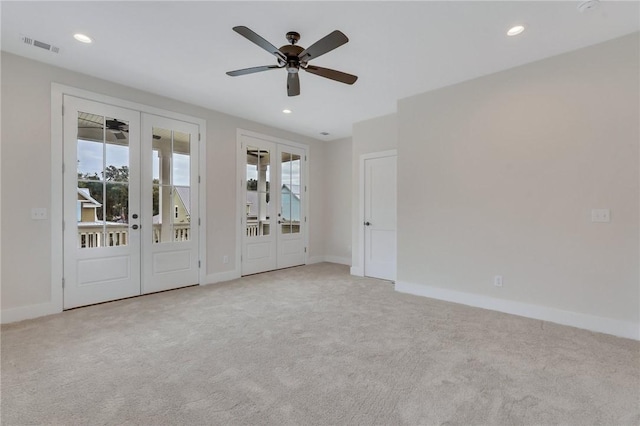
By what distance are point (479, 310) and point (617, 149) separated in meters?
2.05

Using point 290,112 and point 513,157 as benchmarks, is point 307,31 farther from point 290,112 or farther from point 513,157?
point 513,157

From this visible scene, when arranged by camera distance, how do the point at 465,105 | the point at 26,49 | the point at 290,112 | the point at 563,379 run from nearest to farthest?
the point at 563,379 < the point at 26,49 < the point at 465,105 < the point at 290,112

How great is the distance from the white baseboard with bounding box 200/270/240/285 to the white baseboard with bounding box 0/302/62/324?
5.64 feet

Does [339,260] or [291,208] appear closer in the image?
[291,208]

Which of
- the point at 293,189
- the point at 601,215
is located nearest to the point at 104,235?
the point at 293,189

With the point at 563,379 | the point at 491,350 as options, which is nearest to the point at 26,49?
the point at 491,350

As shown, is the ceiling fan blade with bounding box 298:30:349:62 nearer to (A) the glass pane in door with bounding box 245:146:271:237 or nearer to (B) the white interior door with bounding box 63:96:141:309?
(B) the white interior door with bounding box 63:96:141:309

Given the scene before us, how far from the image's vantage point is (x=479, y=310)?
3.35m

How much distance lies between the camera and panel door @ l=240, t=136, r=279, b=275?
5078 mm

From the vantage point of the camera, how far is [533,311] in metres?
3.11

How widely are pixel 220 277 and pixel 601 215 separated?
4.80 meters

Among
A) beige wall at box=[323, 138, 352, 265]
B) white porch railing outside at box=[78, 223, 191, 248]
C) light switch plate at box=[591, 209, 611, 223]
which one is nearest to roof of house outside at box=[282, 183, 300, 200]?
beige wall at box=[323, 138, 352, 265]

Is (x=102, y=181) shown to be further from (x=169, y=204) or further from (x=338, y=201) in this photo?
(x=338, y=201)

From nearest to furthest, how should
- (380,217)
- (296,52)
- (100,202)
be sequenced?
(296,52) < (100,202) < (380,217)
